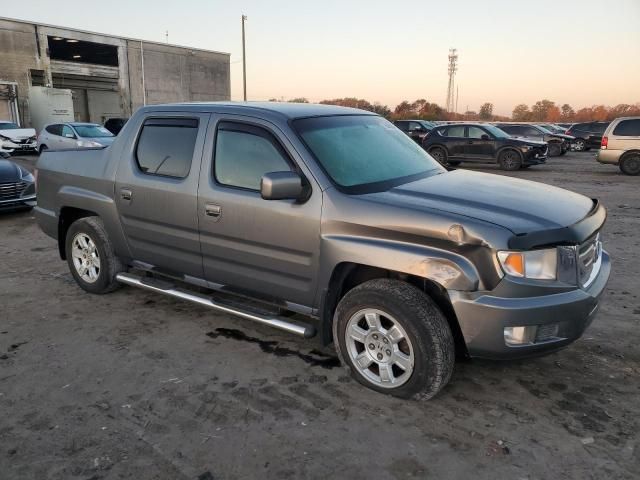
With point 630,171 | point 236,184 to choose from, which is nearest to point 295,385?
point 236,184

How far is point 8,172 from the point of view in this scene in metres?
9.09

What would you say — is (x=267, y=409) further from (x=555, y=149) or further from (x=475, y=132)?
(x=555, y=149)

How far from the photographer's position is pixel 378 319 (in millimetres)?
3318

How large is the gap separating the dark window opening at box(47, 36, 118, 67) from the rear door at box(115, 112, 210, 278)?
3597 centimetres

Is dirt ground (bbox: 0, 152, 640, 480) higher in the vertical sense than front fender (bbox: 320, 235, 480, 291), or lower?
lower

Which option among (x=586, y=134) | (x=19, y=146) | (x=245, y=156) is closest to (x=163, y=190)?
(x=245, y=156)

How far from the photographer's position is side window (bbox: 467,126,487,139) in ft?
60.7

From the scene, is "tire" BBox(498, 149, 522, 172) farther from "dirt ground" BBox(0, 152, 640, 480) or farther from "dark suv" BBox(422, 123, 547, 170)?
"dirt ground" BBox(0, 152, 640, 480)

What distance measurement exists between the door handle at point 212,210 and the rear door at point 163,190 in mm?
142

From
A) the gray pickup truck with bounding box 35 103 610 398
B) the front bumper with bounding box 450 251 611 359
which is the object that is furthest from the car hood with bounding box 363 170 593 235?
the front bumper with bounding box 450 251 611 359

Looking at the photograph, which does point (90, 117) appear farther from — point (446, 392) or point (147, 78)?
point (446, 392)

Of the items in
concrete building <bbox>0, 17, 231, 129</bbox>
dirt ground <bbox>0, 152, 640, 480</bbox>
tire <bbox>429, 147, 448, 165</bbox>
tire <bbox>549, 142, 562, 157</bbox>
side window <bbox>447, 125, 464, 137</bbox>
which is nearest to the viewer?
dirt ground <bbox>0, 152, 640, 480</bbox>

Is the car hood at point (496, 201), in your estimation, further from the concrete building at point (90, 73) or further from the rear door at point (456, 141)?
the concrete building at point (90, 73)

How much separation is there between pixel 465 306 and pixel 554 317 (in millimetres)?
511
